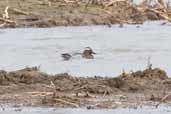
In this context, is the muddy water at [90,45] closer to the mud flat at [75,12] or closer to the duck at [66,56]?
the duck at [66,56]

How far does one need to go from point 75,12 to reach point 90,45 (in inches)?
175

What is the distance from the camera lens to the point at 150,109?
1179 centimetres

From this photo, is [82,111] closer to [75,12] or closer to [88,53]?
[88,53]

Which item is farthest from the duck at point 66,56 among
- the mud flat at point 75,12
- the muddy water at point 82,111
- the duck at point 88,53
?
the muddy water at point 82,111

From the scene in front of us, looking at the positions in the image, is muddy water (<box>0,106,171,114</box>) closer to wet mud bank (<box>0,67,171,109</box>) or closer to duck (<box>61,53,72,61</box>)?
wet mud bank (<box>0,67,171,109</box>)

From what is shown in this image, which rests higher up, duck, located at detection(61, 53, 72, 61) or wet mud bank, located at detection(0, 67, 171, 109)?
wet mud bank, located at detection(0, 67, 171, 109)

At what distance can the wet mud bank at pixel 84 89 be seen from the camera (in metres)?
12.1

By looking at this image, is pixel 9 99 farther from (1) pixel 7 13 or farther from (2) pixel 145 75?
(1) pixel 7 13

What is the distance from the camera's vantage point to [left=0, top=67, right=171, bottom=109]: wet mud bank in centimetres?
1208

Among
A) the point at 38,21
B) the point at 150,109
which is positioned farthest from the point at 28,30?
the point at 150,109

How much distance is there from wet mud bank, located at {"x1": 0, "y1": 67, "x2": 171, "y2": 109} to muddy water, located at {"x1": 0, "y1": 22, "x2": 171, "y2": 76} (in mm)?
1378

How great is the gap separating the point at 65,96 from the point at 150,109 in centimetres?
116

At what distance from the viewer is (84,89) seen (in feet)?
41.4

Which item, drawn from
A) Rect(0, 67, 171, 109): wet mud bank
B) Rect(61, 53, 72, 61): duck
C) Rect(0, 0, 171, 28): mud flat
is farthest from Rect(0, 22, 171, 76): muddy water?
Rect(0, 67, 171, 109): wet mud bank
